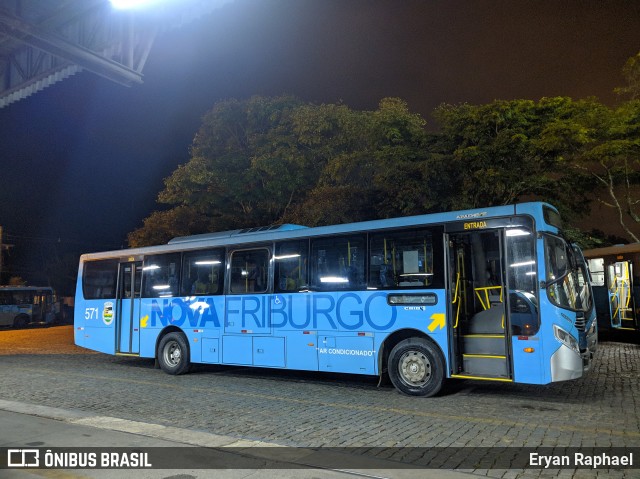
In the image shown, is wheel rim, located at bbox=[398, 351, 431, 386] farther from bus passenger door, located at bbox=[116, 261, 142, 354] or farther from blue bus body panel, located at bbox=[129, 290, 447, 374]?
bus passenger door, located at bbox=[116, 261, 142, 354]

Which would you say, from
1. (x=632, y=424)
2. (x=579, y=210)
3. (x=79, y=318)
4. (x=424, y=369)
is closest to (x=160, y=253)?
(x=79, y=318)

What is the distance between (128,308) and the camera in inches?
553

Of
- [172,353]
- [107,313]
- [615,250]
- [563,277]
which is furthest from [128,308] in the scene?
[615,250]

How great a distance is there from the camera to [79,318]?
15.2 metres

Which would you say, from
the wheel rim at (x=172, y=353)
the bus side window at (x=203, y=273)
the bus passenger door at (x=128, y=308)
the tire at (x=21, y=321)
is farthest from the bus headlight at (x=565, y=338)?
the tire at (x=21, y=321)

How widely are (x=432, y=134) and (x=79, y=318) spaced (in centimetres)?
1339

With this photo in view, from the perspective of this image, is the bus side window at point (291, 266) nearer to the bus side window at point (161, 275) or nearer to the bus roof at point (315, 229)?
the bus roof at point (315, 229)

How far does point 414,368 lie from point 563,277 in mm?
2862

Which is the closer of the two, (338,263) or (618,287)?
(338,263)

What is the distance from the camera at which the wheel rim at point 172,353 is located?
13.0 meters

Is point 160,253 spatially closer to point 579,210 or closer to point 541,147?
point 541,147

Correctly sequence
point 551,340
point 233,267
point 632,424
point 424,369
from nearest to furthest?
point 632,424 → point 551,340 → point 424,369 → point 233,267

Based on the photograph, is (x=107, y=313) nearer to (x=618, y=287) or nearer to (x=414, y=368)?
(x=414, y=368)

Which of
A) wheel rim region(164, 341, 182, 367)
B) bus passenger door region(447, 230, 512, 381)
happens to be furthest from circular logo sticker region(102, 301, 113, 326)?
bus passenger door region(447, 230, 512, 381)
